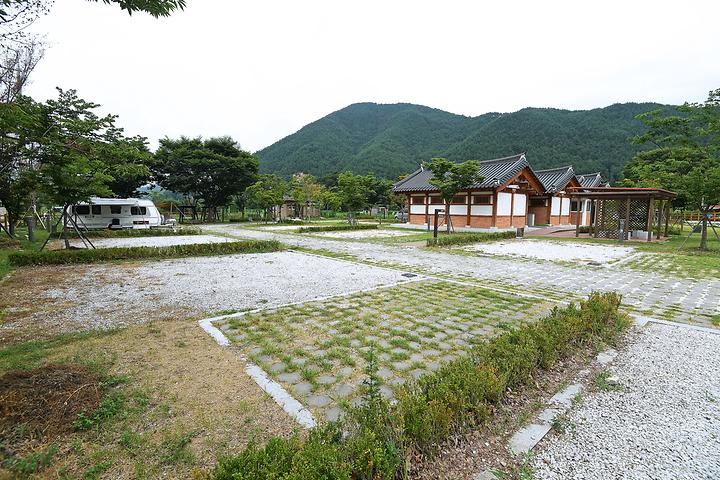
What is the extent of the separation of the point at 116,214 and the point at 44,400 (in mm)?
22758

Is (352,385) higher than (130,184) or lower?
lower

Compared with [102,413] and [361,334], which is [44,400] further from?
[361,334]

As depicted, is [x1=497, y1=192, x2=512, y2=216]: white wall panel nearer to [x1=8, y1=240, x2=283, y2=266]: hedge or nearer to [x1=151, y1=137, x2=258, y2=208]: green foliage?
[x1=8, y1=240, x2=283, y2=266]: hedge

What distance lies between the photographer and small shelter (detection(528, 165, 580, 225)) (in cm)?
2713

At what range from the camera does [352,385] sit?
→ 128 inches

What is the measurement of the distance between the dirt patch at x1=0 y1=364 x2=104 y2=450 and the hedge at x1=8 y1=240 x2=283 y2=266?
8.60 m

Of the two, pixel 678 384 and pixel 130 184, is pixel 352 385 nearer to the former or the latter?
pixel 678 384

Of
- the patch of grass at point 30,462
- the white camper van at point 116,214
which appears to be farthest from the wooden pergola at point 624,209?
the white camper van at point 116,214

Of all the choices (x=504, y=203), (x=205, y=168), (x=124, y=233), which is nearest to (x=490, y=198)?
(x=504, y=203)

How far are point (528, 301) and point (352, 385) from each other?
14.0ft

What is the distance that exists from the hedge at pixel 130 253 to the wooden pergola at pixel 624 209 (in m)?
15.6

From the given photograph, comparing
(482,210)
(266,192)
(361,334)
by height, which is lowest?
(361,334)

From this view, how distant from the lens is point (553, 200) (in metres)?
27.8

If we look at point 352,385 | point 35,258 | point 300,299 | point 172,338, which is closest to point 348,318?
point 300,299
